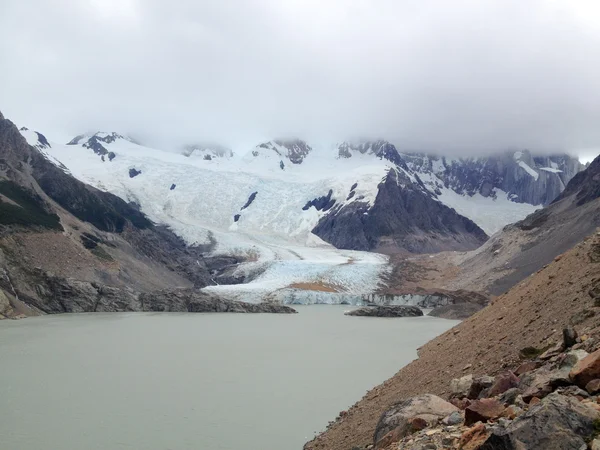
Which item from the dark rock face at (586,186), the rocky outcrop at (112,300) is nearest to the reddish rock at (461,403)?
the rocky outcrop at (112,300)

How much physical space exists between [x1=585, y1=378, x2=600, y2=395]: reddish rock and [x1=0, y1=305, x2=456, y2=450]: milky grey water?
298 inches

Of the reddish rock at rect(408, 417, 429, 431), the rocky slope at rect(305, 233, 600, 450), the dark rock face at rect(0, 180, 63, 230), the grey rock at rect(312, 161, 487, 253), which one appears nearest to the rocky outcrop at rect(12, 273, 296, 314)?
the dark rock face at rect(0, 180, 63, 230)

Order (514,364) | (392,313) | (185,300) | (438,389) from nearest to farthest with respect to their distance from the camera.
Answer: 1. (514,364)
2. (438,389)
3. (392,313)
4. (185,300)

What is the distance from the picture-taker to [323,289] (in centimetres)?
8081

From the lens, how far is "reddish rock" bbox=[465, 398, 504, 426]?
6.29 metres

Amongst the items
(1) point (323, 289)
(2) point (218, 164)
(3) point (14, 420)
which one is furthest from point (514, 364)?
(2) point (218, 164)

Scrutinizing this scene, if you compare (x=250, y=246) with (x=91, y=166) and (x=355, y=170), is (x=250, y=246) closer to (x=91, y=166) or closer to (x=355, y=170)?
(x=91, y=166)

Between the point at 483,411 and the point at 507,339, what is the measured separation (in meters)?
6.75

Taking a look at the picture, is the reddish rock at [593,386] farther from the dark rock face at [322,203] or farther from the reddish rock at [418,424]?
the dark rock face at [322,203]

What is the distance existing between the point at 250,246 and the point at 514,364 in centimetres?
9865

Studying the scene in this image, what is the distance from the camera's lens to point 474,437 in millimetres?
5867

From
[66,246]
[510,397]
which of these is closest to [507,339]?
[510,397]

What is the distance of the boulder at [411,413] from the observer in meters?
7.81

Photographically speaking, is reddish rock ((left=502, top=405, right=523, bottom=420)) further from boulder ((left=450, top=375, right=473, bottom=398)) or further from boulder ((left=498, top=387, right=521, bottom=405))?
boulder ((left=450, top=375, right=473, bottom=398))
